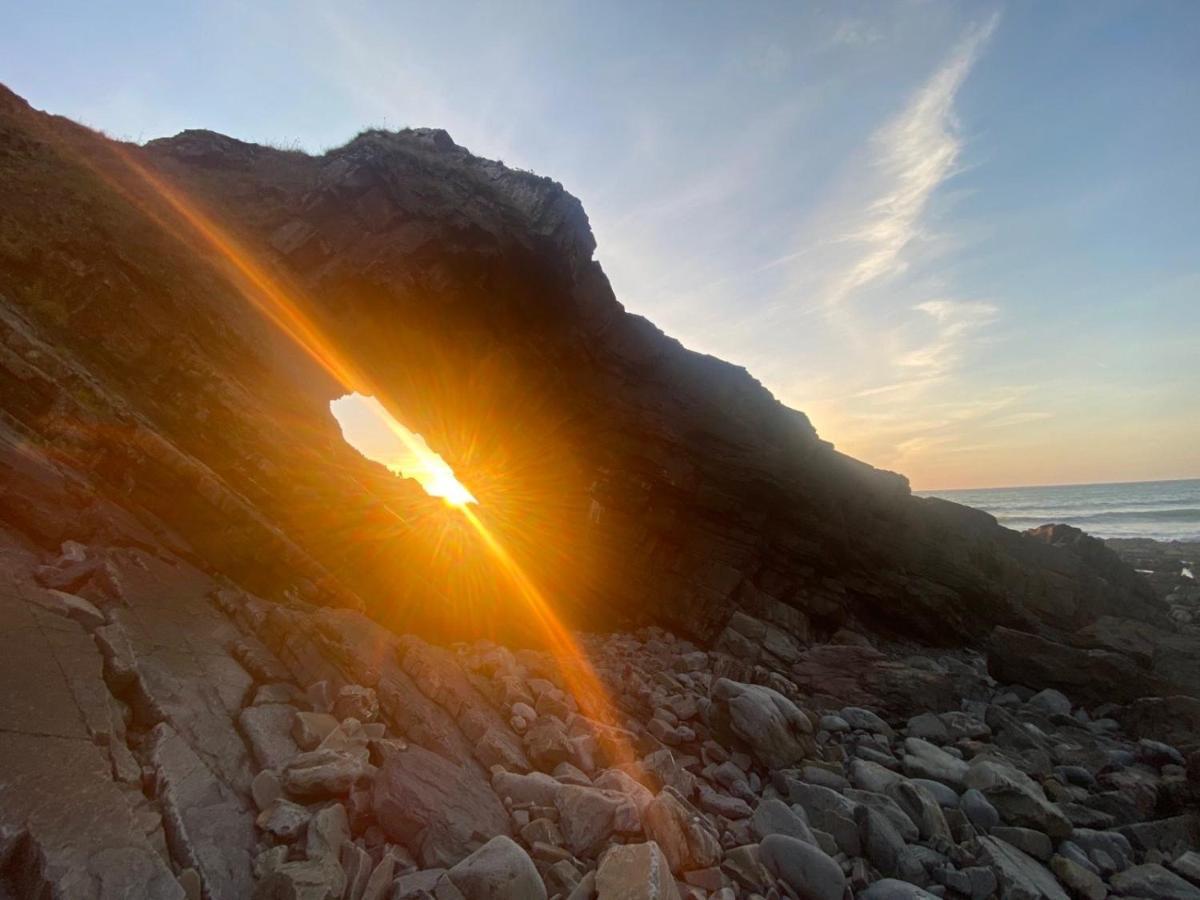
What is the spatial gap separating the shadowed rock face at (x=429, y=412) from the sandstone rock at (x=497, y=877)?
17.2ft

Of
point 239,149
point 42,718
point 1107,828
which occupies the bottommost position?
point 1107,828

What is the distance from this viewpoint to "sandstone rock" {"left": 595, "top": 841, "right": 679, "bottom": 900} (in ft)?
14.0

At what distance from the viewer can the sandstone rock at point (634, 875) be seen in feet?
14.0

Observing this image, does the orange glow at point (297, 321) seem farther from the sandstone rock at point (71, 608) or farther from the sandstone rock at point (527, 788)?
the sandstone rock at point (71, 608)

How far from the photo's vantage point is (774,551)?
58.3 ft

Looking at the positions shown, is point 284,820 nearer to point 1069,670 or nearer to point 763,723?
point 763,723

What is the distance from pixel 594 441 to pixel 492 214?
7524mm

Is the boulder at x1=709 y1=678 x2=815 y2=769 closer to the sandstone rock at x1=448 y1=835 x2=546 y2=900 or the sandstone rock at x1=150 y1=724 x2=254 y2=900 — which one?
the sandstone rock at x1=448 y1=835 x2=546 y2=900

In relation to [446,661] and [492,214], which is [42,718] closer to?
[446,661]

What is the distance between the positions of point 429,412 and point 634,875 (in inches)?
632

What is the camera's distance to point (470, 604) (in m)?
12.7

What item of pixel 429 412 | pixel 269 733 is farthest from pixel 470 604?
pixel 429 412

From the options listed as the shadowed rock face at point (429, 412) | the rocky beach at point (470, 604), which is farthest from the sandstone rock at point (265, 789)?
the shadowed rock face at point (429, 412)

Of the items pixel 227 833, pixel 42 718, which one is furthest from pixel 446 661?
pixel 42 718
